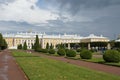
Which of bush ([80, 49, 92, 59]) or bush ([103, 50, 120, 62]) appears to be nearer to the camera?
bush ([103, 50, 120, 62])

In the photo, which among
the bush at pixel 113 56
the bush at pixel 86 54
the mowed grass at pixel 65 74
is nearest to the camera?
the mowed grass at pixel 65 74

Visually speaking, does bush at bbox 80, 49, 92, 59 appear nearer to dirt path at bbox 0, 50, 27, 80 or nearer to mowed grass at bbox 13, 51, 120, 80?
dirt path at bbox 0, 50, 27, 80

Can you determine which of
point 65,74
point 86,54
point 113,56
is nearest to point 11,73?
point 65,74

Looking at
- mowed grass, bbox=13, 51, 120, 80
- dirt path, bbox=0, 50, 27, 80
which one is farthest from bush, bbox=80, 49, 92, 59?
mowed grass, bbox=13, 51, 120, 80

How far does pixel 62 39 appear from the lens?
16938cm

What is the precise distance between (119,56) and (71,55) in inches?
536

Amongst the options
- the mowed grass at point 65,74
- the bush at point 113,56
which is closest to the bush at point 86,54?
the bush at point 113,56

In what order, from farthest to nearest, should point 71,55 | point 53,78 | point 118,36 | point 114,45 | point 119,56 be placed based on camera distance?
point 118,36 → point 114,45 → point 71,55 → point 119,56 → point 53,78

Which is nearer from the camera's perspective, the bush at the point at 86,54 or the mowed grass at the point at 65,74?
the mowed grass at the point at 65,74

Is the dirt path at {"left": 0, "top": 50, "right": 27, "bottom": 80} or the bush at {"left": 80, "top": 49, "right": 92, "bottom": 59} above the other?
the bush at {"left": 80, "top": 49, "right": 92, "bottom": 59}

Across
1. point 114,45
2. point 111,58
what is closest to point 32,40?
point 114,45

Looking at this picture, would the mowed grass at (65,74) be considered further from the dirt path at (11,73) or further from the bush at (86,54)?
the bush at (86,54)

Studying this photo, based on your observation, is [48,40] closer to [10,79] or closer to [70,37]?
[70,37]

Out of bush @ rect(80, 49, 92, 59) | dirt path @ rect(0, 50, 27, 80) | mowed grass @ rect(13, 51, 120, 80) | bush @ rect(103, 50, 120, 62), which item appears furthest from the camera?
bush @ rect(80, 49, 92, 59)
